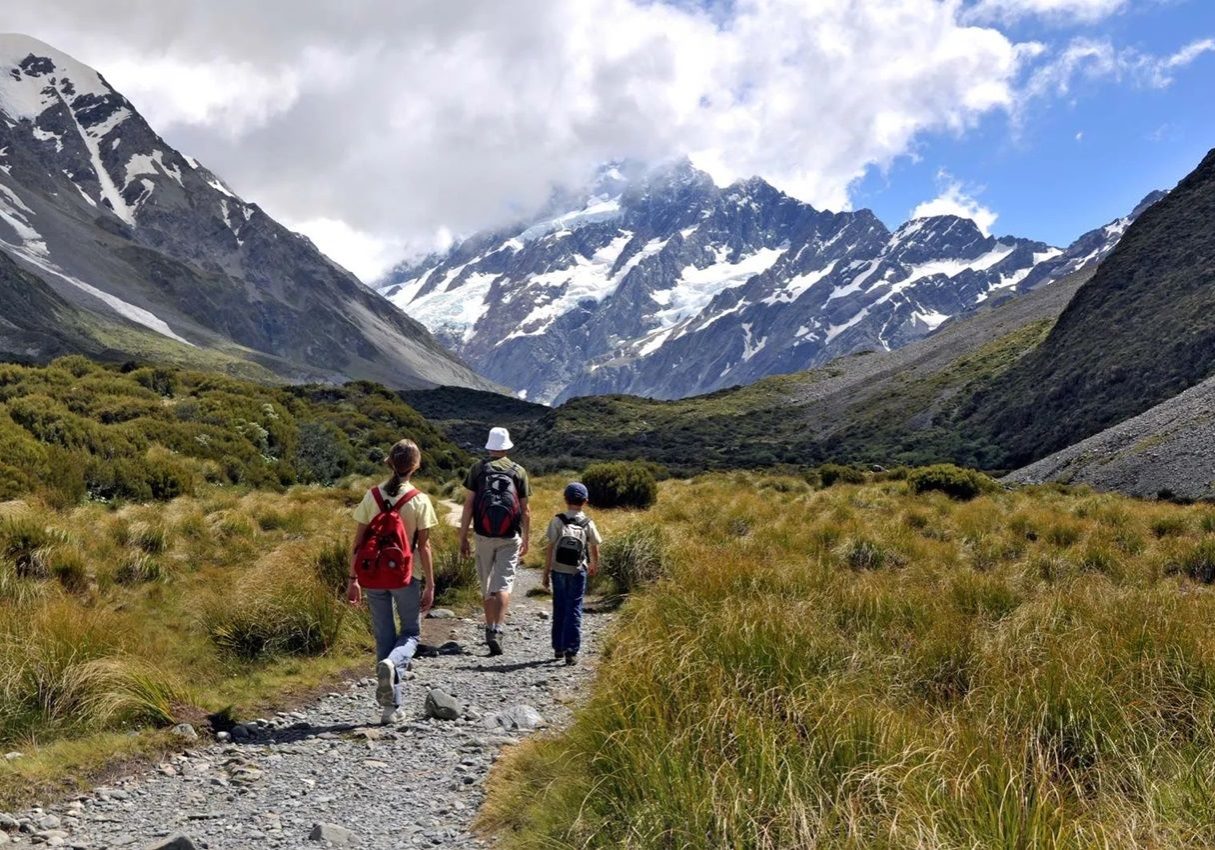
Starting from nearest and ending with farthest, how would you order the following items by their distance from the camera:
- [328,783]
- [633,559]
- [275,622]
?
[328,783] < [275,622] < [633,559]

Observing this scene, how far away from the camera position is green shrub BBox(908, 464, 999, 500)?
78.6ft

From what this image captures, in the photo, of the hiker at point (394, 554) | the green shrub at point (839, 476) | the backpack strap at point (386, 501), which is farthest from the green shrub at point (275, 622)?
the green shrub at point (839, 476)

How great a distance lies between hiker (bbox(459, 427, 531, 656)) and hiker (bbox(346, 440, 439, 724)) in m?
1.54

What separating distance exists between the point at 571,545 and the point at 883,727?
4.99 metres

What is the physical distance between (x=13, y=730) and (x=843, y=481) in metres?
28.6

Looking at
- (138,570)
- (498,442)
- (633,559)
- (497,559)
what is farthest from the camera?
(633,559)

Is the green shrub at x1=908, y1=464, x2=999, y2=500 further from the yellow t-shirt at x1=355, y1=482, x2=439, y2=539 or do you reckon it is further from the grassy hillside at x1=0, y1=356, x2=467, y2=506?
the yellow t-shirt at x1=355, y1=482, x2=439, y2=539

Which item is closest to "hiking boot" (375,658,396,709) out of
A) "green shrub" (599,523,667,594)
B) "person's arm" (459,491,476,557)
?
"person's arm" (459,491,476,557)

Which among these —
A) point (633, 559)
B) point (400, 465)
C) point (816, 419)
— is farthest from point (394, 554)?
point (816, 419)

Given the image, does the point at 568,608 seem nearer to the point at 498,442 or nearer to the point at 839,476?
the point at 498,442

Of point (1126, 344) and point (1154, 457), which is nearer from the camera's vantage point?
point (1154, 457)

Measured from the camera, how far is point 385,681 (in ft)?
21.2

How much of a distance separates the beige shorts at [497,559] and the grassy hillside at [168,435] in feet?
38.6

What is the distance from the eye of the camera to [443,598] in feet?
38.2
